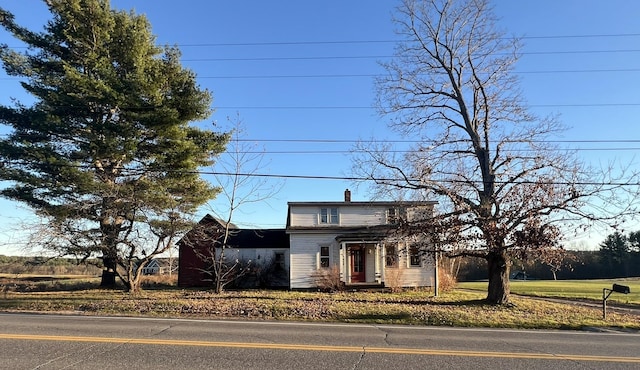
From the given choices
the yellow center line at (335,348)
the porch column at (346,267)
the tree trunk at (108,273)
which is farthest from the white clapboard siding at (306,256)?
the yellow center line at (335,348)

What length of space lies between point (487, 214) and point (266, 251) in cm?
1697

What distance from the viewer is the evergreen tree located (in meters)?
22.1

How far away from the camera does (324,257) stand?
90.9 ft

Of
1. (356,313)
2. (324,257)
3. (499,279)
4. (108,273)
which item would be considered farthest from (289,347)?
(108,273)

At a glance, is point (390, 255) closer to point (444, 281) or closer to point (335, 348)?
point (444, 281)

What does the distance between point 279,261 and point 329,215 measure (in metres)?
5.11

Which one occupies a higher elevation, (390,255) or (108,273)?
(390,255)

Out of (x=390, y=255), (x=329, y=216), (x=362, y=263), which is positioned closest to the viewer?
(x=390, y=255)

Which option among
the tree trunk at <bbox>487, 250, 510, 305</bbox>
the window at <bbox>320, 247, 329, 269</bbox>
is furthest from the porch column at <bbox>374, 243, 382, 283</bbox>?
the tree trunk at <bbox>487, 250, 510, 305</bbox>

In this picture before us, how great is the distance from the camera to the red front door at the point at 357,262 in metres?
27.9

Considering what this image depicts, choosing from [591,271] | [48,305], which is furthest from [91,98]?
[591,271]

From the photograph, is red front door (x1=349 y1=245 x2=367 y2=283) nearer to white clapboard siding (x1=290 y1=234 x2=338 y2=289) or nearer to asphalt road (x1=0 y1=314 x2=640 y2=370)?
white clapboard siding (x1=290 y1=234 x2=338 y2=289)

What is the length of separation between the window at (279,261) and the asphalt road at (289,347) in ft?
60.9

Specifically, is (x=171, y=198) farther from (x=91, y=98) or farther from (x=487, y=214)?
(x=487, y=214)
